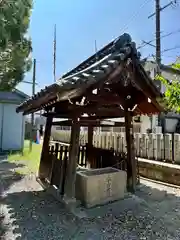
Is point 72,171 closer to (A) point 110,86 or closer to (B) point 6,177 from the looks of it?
(A) point 110,86

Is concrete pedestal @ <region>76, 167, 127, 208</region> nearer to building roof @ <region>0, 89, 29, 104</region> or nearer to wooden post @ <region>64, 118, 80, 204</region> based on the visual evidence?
wooden post @ <region>64, 118, 80, 204</region>

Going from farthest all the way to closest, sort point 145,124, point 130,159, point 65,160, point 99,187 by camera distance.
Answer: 1. point 145,124
2. point 130,159
3. point 65,160
4. point 99,187

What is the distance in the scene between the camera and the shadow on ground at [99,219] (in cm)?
348

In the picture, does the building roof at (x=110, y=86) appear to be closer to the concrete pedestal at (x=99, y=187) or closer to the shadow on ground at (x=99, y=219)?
the concrete pedestal at (x=99, y=187)

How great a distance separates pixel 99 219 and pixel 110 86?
9.57ft

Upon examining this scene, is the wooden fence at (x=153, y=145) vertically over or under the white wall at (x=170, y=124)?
under

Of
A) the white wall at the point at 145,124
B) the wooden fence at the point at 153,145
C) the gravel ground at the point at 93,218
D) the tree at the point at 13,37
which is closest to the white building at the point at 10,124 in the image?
the tree at the point at 13,37

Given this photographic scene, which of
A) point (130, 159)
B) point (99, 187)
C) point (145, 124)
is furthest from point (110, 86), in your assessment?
point (145, 124)

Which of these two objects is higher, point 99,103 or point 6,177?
point 99,103

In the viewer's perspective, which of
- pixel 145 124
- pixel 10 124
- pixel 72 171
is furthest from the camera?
pixel 145 124

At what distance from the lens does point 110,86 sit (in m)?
4.90

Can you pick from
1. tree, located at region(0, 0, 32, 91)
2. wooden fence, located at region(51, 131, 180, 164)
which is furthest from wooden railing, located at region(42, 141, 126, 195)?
tree, located at region(0, 0, 32, 91)

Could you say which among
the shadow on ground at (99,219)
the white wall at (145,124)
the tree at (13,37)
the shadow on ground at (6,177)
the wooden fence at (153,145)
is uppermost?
the tree at (13,37)

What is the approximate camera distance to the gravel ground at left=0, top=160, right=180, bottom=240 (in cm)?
346
